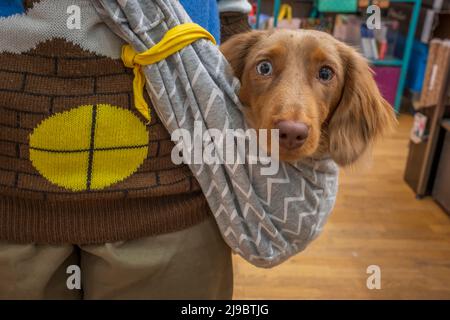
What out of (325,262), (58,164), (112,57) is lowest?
(325,262)

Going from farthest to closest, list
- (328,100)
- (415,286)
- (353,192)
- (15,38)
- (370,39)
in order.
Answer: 1. (370,39)
2. (353,192)
3. (415,286)
4. (328,100)
5. (15,38)

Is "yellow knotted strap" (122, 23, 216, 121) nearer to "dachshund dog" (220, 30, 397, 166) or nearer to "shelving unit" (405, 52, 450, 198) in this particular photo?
"dachshund dog" (220, 30, 397, 166)

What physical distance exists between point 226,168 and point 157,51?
22 centimetres

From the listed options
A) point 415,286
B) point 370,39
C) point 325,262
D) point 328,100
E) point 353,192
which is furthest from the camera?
point 370,39

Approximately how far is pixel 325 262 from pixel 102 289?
112cm

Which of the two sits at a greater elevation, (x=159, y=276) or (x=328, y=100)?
(x=328, y=100)

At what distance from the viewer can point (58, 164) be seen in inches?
28.2

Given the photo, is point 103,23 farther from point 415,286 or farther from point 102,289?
point 415,286

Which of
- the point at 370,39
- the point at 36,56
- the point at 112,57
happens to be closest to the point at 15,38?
the point at 36,56

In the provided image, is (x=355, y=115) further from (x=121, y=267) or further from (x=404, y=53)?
(x=404, y=53)

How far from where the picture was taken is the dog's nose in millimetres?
703

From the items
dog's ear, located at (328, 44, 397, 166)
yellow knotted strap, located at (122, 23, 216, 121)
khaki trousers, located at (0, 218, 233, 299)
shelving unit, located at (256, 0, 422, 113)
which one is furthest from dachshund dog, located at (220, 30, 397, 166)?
shelving unit, located at (256, 0, 422, 113)

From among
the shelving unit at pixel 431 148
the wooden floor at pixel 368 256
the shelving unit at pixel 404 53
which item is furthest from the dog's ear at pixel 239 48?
the shelving unit at pixel 404 53

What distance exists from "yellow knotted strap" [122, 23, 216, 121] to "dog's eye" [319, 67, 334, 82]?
22 centimetres
